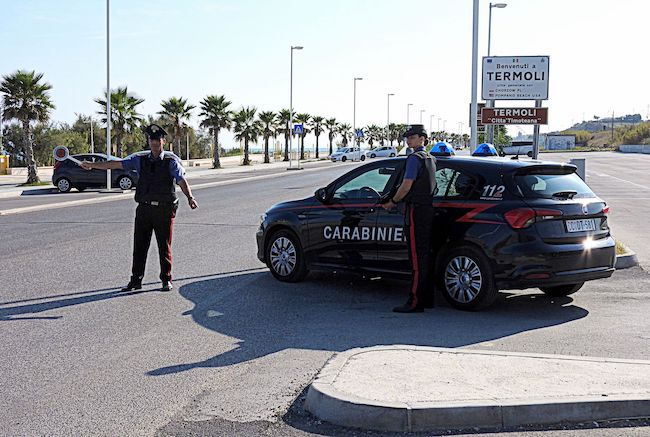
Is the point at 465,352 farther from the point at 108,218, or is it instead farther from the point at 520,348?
the point at 108,218

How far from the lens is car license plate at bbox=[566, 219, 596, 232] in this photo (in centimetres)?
777

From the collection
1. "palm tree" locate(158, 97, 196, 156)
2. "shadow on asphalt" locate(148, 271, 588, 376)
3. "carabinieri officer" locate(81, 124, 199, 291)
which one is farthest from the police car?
"palm tree" locate(158, 97, 196, 156)

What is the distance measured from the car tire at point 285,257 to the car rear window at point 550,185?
9.30 feet

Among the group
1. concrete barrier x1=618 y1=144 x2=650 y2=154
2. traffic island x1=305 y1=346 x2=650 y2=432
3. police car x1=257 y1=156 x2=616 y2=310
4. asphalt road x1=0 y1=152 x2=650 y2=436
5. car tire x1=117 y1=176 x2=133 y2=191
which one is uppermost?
concrete barrier x1=618 y1=144 x2=650 y2=154

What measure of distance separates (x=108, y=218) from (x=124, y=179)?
44.1ft

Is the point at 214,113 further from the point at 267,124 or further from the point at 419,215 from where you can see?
the point at 419,215

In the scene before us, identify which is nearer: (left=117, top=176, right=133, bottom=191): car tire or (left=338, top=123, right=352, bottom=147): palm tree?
(left=117, top=176, right=133, bottom=191): car tire

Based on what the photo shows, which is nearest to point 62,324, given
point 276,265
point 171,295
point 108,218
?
point 171,295

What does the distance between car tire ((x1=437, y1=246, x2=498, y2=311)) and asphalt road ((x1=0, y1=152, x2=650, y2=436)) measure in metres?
0.18

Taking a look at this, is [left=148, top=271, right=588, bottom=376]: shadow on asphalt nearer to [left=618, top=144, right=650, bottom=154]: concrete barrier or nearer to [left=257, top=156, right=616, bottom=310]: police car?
[left=257, top=156, right=616, bottom=310]: police car

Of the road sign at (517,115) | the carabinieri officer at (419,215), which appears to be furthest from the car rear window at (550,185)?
the road sign at (517,115)

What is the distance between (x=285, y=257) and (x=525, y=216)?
3.18 metres

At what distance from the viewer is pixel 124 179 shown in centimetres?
3139

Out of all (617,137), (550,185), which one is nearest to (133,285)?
(550,185)
